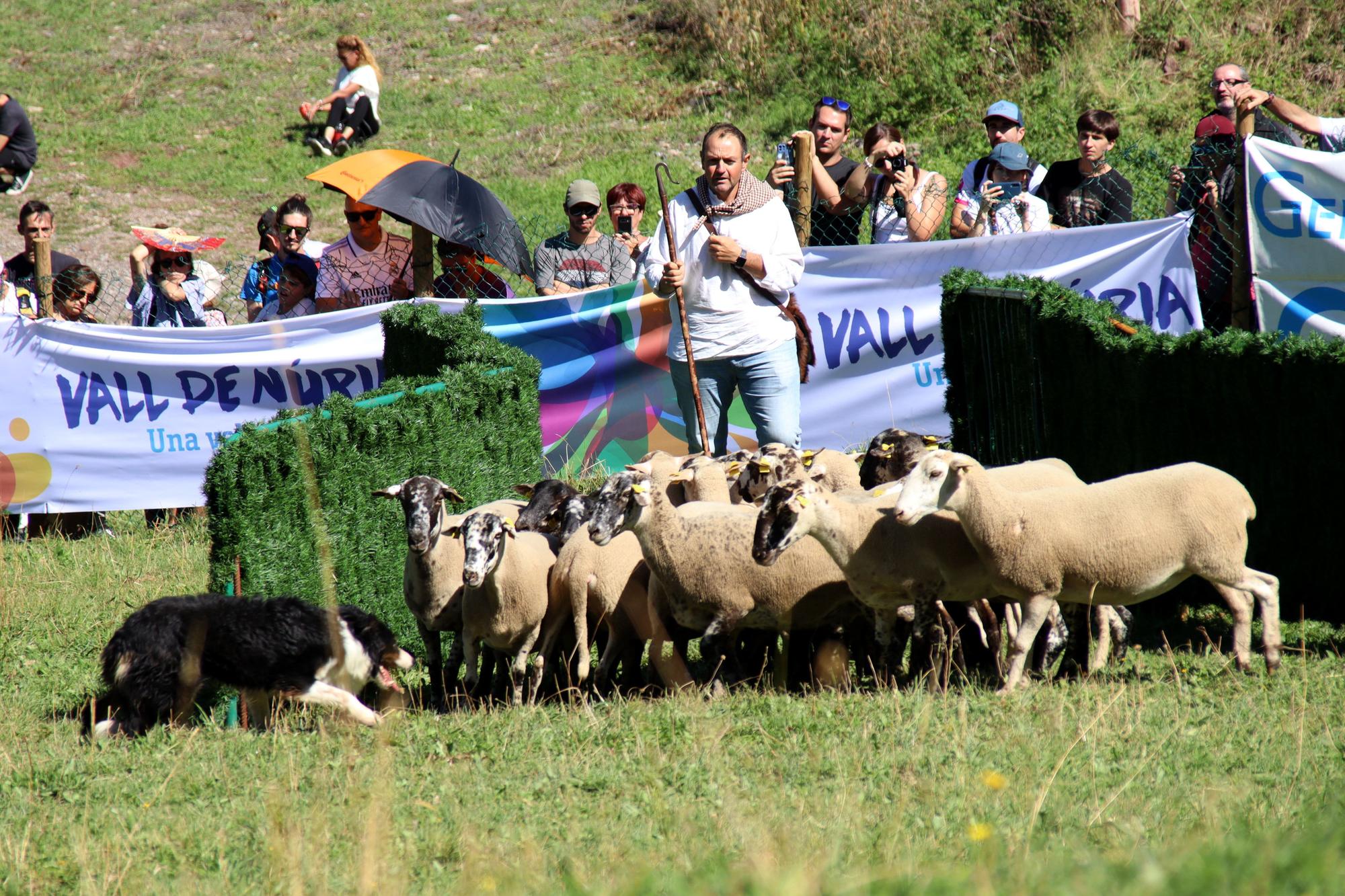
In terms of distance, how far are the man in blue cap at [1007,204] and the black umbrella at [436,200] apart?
3743 mm

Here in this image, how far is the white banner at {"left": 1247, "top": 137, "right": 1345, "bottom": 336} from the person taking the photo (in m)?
9.81

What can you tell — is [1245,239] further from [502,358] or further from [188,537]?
[188,537]

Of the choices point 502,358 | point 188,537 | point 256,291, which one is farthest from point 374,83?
point 502,358

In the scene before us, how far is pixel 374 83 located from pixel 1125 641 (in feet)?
62.9

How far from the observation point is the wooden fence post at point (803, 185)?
10.5 m

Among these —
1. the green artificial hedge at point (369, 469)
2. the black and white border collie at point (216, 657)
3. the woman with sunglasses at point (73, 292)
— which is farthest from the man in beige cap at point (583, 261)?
the black and white border collie at point (216, 657)

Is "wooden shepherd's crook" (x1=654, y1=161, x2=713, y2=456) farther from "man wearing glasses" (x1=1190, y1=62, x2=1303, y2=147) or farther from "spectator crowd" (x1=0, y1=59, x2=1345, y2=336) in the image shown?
"man wearing glasses" (x1=1190, y1=62, x2=1303, y2=147)

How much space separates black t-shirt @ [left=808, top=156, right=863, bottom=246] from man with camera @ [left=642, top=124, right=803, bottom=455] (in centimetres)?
257

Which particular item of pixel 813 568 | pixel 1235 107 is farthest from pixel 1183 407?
pixel 1235 107

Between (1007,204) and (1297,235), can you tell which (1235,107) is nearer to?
(1297,235)

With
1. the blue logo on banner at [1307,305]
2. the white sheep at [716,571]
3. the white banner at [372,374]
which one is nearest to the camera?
the white sheep at [716,571]

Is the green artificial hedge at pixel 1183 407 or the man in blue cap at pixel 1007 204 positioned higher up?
the man in blue cap at pixel 1007 204

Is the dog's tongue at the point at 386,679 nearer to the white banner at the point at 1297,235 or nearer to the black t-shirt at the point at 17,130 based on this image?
the white banner at the point at 1297,235

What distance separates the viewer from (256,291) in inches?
479
